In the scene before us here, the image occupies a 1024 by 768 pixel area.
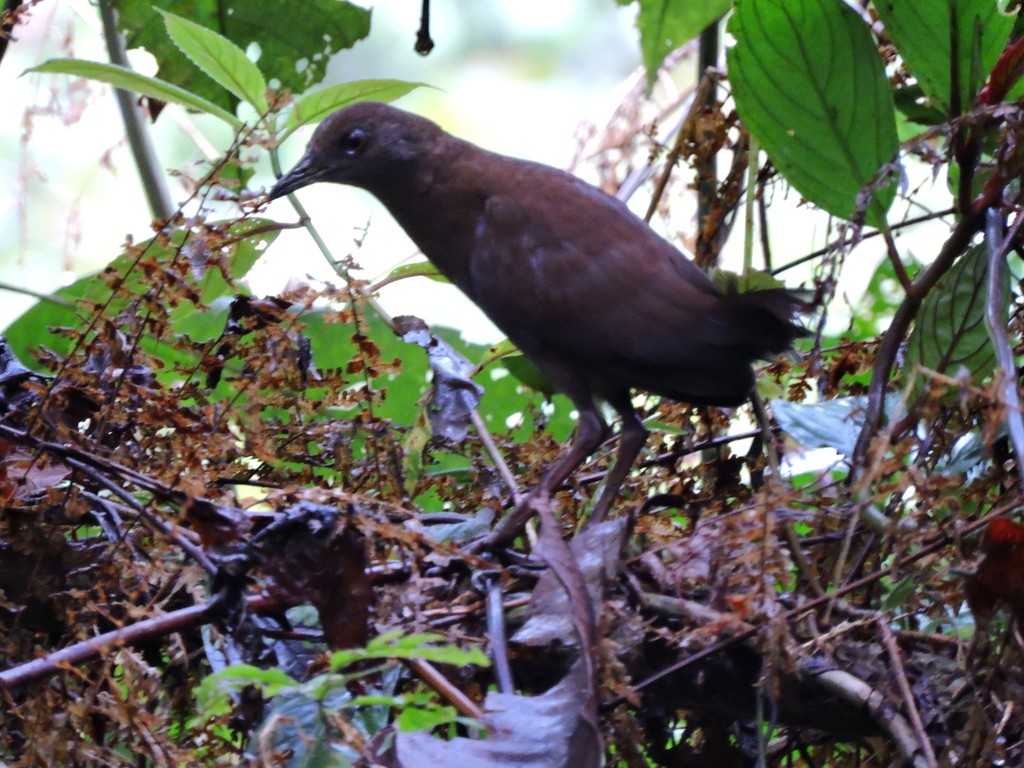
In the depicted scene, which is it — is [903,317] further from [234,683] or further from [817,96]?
[234,683]

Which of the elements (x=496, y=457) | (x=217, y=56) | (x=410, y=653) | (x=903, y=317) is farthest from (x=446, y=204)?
(x=410, y=653)

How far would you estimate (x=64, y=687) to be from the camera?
998mm

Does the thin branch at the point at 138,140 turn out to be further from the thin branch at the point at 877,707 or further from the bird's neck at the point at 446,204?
the thin branch at the point at 877,707

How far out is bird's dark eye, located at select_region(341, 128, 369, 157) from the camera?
1.80m

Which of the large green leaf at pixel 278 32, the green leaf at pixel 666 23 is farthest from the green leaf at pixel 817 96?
the large green leaf at pixel 278 32

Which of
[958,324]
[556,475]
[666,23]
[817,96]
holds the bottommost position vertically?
[556,475]

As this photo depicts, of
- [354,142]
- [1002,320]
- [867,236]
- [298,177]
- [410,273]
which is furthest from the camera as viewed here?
[354,142]

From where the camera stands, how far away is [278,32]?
6.66 ft

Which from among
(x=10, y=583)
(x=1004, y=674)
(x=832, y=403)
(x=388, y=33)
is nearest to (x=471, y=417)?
(x=832, y=403)

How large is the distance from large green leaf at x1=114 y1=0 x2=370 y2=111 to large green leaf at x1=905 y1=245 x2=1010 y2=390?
1.20 m

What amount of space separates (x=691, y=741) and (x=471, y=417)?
445 millimetres

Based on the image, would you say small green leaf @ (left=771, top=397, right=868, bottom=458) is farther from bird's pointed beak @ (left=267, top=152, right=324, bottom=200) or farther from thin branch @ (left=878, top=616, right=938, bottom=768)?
bird's pointed beak @ (left=267, top=152, right=324, bottom=200)

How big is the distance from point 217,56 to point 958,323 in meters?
0.98

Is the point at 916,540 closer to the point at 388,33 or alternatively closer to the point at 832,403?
the point at 832,403
